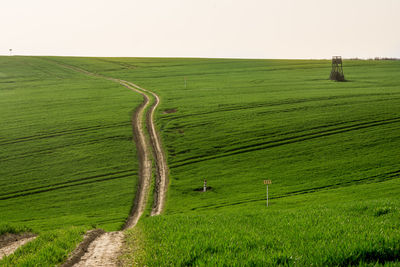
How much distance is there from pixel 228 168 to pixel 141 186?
9.91 metres

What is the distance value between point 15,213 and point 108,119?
29.2 m

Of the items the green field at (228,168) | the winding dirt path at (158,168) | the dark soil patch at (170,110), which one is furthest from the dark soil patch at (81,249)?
the dark soil patch at (170,110)

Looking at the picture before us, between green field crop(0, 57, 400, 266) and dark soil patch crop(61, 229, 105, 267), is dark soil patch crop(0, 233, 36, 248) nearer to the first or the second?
dark soil patch crop(61, 229, 105, 267)

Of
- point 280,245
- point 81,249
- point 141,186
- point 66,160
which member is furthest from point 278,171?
point 280,245

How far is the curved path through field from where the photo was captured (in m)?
13.5

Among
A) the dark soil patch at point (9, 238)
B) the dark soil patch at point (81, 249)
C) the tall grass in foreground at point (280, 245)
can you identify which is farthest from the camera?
the dark soil patch at point (9, 238)

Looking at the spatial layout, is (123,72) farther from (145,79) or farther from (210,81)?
(210,81)

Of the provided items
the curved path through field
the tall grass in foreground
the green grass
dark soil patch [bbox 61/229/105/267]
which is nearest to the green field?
the tall grass in foreground

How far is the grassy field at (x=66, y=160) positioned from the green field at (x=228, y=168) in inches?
7.7

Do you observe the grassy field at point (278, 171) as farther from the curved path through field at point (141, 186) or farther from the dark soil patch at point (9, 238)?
the dark soil patch at point (9, 238)

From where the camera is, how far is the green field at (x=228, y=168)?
454 inches

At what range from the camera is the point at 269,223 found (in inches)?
640

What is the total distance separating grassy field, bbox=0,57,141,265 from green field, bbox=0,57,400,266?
0.64 feet

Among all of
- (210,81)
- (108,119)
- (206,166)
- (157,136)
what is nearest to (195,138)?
(157,136)
